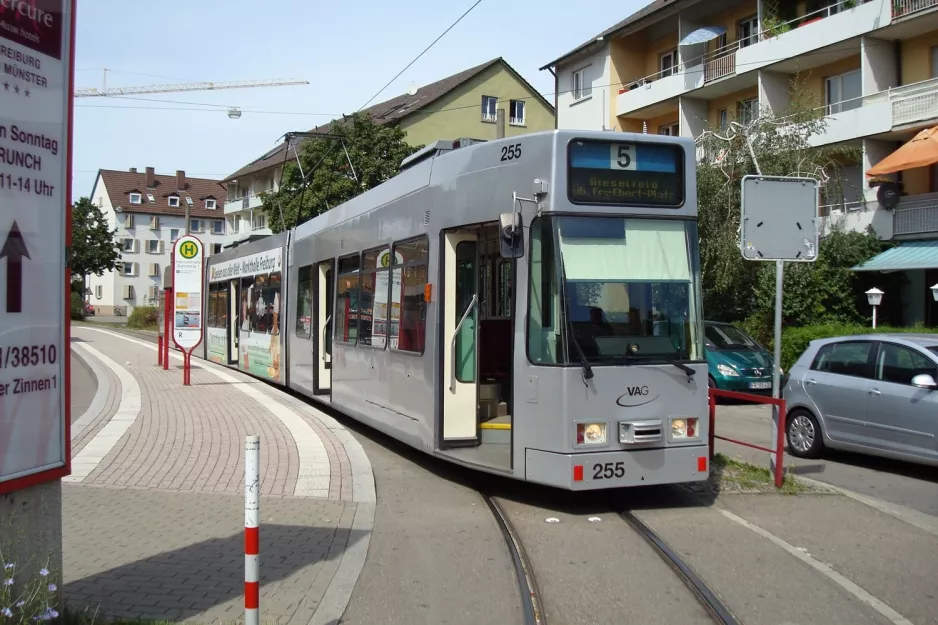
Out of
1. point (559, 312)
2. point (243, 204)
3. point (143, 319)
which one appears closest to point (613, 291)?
point (559, 312)

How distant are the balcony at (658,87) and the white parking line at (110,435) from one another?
2280 cm

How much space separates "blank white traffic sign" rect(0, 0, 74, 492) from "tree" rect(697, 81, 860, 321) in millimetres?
A: 21624

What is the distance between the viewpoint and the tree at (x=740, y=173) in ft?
79.0

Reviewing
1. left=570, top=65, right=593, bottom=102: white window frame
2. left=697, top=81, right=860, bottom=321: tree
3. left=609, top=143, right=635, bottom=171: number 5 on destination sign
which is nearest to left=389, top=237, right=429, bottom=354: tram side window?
left=609, top=143, right=635, bottom=171: number 5 on destination sign

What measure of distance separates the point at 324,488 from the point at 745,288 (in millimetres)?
19830

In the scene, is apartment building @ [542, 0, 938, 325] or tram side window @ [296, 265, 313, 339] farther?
apartment building @ [542, 0, 938, 325]

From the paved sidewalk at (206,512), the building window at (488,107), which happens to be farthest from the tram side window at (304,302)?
the building window at (488,107)

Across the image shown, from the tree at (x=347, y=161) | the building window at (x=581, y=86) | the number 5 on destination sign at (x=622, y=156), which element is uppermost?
the building window at (x=581, y=86)

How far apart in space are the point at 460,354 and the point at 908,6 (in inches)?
847

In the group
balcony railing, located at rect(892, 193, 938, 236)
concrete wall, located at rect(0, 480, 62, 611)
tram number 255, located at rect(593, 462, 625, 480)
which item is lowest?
tram number 255, located at rect(593, 462, 625, 480)

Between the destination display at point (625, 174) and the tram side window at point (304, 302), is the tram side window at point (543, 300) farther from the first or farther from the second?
the tram side window at point (304, 302)

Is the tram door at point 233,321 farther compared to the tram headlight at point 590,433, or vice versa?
the tram door at point 233,321

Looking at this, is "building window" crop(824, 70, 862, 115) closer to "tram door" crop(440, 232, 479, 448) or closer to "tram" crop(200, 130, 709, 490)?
"tram" crop(200, 130, 709, 490)

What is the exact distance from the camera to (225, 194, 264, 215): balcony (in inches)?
2820
